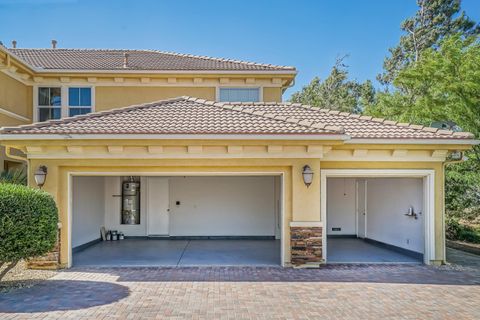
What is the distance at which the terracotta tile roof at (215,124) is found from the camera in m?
9.28

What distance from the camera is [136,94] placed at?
15922mm

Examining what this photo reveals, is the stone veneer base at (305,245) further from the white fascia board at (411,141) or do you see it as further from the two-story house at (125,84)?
the two-story house at (125,84)

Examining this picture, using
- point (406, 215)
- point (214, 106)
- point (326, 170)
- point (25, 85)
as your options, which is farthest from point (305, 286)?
point (25, 85)

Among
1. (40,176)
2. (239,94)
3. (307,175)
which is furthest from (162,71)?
(307,175)

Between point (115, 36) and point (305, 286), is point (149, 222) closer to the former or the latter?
point (305, 286)

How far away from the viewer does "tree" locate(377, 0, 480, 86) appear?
109 ft

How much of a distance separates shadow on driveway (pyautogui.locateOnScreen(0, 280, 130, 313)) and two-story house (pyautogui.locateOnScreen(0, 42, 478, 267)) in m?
1.77

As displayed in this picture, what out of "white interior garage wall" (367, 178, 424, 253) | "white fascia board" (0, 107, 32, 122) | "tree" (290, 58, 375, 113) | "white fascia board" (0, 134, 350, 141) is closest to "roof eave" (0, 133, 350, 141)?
"white fascia board" (0, 134, 350, 141)

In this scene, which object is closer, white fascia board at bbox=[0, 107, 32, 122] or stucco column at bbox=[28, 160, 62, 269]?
stucco column at bbox=[28, 160, 62, 269]

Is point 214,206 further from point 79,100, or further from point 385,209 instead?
point 79,100

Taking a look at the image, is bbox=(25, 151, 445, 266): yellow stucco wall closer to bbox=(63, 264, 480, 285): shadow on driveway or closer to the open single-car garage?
bbox=(63, 264, 480, 285): shadow on driveway

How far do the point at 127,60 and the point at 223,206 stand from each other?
7487mm

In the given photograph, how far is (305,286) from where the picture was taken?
26.8ft

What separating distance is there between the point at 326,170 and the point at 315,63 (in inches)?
1408
